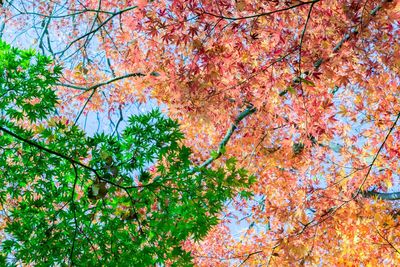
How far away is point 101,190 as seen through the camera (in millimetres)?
3305

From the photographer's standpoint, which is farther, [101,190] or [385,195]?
[385,195]

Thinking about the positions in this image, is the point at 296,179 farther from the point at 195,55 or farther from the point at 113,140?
the point at 113,140

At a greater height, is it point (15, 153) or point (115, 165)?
point (15, 153)

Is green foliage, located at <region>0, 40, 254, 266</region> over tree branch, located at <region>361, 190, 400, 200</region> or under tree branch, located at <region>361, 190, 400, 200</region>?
under

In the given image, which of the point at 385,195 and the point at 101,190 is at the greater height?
the point at 385,195

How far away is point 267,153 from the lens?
7.85 m

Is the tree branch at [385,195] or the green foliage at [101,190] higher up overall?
the tree branch at [385,195]

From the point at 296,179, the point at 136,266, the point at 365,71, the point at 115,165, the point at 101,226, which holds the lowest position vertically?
the point at 136,266

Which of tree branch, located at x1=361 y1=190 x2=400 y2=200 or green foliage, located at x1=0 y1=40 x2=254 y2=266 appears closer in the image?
green foliage, located at x1=0 y1=40 x2=254 y2=266

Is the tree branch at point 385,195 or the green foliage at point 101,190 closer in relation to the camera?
the green foliage at point 101,190

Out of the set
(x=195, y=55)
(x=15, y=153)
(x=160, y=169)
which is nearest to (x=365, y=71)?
(x=195, y=55)

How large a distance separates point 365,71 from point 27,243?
376 cm

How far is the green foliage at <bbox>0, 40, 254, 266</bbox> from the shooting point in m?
3.24

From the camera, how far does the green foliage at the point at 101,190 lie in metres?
3.24
